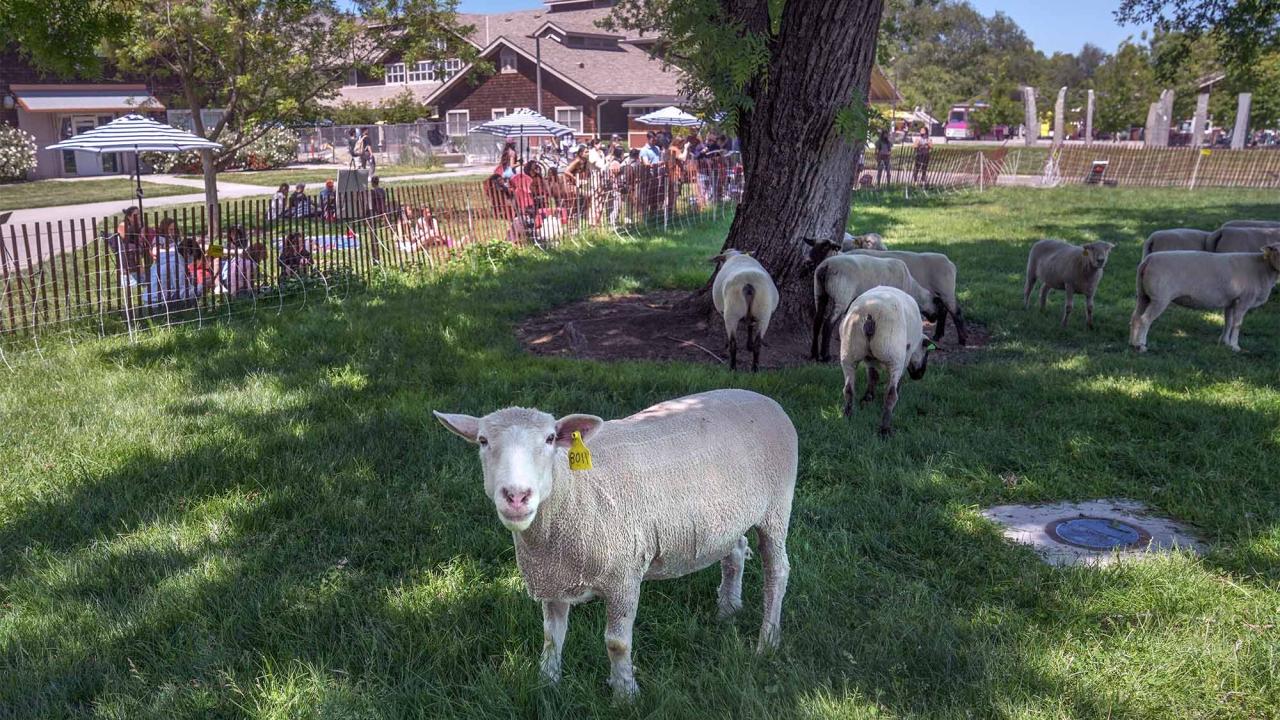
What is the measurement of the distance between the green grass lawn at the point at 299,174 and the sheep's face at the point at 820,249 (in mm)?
24226

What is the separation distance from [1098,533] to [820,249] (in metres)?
4.54

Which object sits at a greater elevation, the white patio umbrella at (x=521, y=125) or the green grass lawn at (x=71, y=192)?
the white patio umbrella at (x=521, y=125)

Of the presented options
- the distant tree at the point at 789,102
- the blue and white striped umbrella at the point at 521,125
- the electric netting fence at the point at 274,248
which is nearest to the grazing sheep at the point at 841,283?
the distant tree at the point at 789,102

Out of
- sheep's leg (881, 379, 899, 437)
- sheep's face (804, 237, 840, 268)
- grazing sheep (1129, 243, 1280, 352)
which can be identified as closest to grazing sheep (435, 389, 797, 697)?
sheep's leg (881, 379, 899, 437)

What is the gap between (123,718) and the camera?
3.43 meters

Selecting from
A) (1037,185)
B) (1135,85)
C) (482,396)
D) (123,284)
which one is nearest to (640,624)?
(482,396)

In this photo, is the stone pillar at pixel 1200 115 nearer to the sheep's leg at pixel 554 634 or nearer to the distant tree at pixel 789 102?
the distant tree at pixel 789 102

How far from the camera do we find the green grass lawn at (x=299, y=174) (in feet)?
102

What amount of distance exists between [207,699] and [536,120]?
23122 mm

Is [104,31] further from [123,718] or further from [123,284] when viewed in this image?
[123,718]

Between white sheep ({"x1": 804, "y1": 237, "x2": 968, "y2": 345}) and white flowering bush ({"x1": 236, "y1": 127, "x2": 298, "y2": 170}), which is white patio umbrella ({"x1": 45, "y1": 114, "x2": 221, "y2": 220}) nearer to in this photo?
white sheep ({"x1": 804, "y1": 237, "x2": 968, "y2": 345})

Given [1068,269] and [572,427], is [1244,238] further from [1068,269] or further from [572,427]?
[572,427]

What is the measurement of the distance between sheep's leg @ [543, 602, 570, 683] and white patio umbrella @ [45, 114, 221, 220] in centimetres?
1244

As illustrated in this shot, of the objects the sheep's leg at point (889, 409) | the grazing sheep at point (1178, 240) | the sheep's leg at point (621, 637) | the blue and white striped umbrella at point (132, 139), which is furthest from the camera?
the blue and white striped umbrella at point (132, 139)
